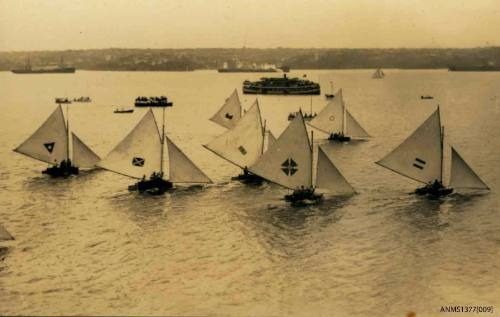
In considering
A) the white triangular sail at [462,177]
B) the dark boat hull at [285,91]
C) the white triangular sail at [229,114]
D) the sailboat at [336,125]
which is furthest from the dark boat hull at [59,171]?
the dark boat hull at [285,91]

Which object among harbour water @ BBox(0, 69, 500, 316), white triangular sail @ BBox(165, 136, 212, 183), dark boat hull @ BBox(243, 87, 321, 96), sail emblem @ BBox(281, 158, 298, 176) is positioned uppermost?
dark boat hull @ BBox(243, 87, 321, 96)

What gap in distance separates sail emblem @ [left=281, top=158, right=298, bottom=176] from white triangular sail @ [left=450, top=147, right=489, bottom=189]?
11.8 m

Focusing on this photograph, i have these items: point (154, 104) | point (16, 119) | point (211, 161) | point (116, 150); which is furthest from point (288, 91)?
point (116, 150)

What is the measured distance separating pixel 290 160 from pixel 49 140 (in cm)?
2330

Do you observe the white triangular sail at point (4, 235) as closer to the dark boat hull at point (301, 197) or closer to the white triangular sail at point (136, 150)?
the white triangular sail at point (136, 150)

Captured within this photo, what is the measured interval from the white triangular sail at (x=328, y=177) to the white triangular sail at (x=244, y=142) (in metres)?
7.93

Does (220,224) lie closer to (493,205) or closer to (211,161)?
(493,205)

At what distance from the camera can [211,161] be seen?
220ft

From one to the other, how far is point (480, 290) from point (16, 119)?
103m

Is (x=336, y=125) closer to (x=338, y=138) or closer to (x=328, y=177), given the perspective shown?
(x=338, y=138)

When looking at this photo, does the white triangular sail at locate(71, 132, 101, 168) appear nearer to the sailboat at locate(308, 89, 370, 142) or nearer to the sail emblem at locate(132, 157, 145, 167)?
the sail emblem at locate(132, 157, 145, 167)

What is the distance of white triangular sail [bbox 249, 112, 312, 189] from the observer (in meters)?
45.8

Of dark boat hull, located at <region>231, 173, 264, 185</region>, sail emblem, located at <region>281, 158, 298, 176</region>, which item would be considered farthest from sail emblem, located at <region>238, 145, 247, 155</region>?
sail emblem, located at <region>281, 158, 298, 176</region>

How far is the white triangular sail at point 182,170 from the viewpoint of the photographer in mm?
51969
